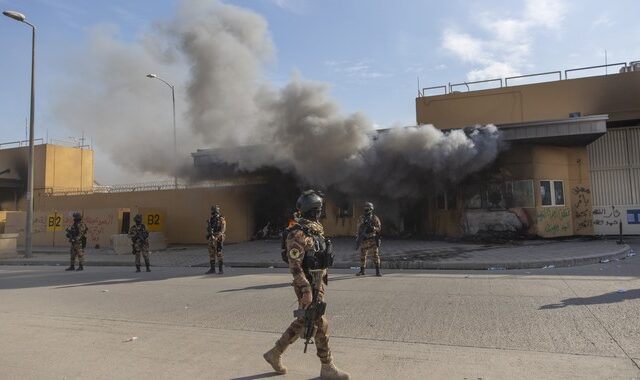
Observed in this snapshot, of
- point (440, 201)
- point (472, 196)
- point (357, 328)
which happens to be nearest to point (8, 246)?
point (440, 201)

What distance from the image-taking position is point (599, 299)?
266 inches

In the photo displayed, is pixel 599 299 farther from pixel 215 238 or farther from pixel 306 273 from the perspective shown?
pixel 215 238

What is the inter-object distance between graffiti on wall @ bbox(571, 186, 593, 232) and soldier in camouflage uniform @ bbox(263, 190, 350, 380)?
1673cm

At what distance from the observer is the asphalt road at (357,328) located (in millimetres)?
4211

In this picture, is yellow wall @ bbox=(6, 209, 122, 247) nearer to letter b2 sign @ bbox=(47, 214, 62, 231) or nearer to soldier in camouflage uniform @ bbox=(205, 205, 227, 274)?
letter b2 sign @ bbox=(47, 214, 62, 231)

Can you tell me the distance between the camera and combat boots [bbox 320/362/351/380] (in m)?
3.85

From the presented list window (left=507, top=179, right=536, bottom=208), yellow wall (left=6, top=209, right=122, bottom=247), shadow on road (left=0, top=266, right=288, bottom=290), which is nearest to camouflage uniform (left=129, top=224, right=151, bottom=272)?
shadow on road (left=0, top=266, right=288, bottom=290)

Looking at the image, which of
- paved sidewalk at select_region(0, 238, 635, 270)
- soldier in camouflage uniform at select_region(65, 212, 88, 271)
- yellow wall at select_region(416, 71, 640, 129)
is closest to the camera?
paved sidewalk at select_region(0, 238, 635, 270)

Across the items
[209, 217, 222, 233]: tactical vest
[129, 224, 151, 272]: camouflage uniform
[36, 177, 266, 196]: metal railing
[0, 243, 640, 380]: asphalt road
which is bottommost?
[0, 243, 640, 380]: asphalt road

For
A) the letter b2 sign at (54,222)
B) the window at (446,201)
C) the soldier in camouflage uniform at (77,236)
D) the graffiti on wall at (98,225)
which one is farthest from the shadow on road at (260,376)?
the letter b2 sign at (54,222)

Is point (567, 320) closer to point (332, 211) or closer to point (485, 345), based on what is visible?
point (485, 345)

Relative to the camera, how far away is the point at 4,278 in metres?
11.6

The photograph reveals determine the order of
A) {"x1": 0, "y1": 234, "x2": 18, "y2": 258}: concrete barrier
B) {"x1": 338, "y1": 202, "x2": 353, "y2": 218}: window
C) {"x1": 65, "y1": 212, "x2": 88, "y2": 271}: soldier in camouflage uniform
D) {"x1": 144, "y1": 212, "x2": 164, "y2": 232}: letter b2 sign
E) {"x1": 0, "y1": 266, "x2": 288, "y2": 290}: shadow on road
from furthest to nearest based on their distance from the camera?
1. {"x1": 144, "y1": 212, "x2": 164, "y2": 232}: letter b2 sign
2. {"x1": 338, "y1": 202, "x2": 353, "y2": 218}: window
3. {"x1": 0, "y1": 234, "x2": 18, "y2": 258}: concrete barrier
4. {"x1": 65, "y1": 212, "x2": 88, "y2": 271}: soldier in camouflage uniform
5. {"x1": 0, "y1": 266, "x2": 288, "y2": 290}: shadow on road

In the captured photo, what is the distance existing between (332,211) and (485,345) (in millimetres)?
14777
